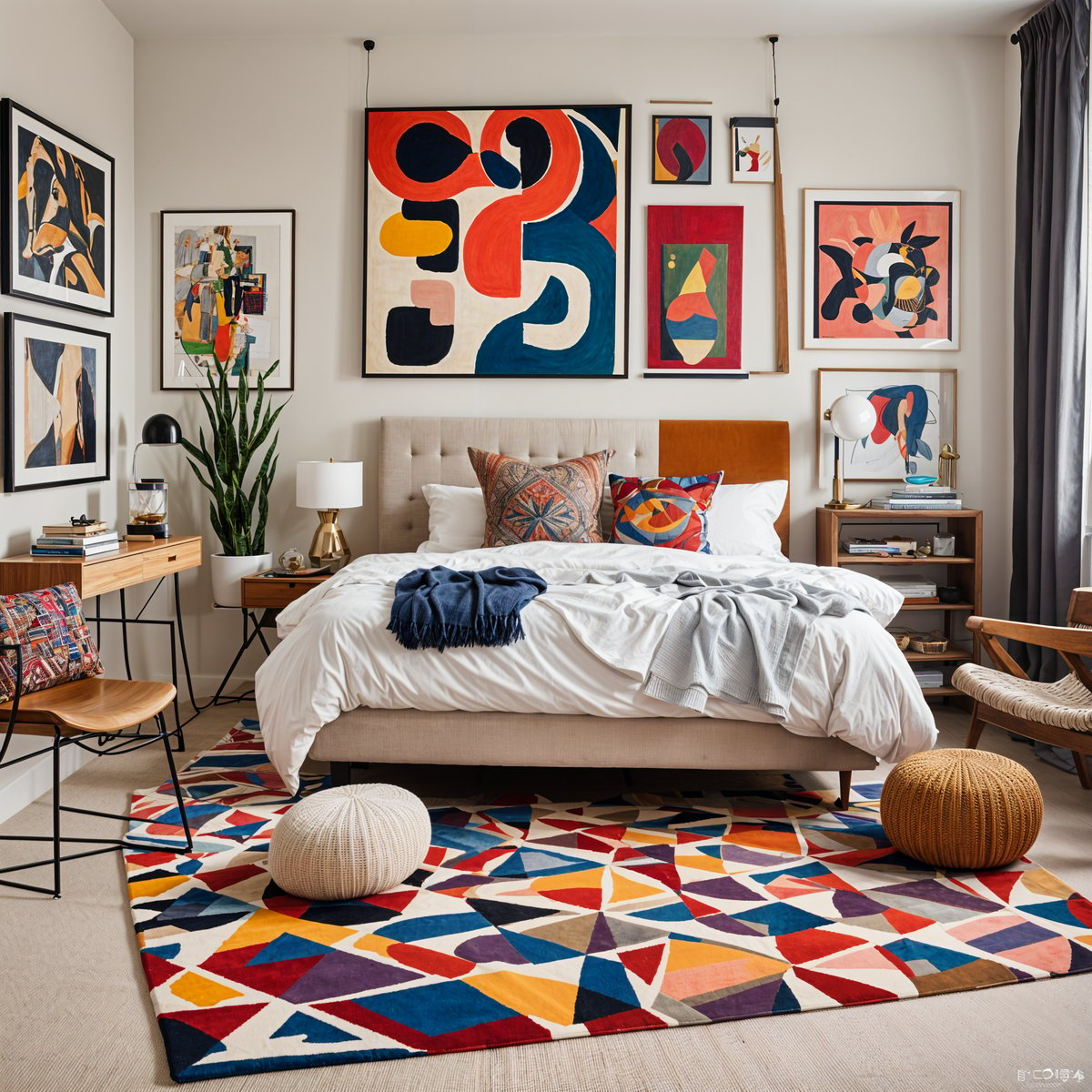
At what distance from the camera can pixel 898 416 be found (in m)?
4.63

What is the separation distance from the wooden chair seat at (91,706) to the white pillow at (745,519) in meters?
2.36

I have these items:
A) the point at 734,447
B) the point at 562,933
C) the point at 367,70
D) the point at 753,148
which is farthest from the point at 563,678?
the point at 367,70

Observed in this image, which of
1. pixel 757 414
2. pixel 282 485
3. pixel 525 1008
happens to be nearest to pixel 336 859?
pixel 525 1008

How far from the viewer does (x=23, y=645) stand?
Result: 2729 millimetres

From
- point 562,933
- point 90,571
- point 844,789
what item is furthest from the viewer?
point 90,571

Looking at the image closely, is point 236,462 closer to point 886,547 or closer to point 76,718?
point 76,718

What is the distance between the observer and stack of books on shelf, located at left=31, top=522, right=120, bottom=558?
332 centimetres

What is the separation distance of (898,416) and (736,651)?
2.29 m

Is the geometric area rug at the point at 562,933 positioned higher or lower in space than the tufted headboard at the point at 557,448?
lower

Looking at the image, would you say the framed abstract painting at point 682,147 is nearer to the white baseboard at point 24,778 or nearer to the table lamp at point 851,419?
the table lamp at point 851,419

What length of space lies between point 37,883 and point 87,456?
81.2 inches

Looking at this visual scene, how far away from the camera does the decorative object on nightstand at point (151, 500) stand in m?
3.99

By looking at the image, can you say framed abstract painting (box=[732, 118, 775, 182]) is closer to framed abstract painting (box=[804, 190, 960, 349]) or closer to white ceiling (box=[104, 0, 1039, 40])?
framed abstract painting (box=[804, 190, 960, 349])

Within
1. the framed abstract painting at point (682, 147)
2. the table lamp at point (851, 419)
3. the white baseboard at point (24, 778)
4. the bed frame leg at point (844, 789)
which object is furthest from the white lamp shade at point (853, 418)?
the white baseboard at point (24, 778)
